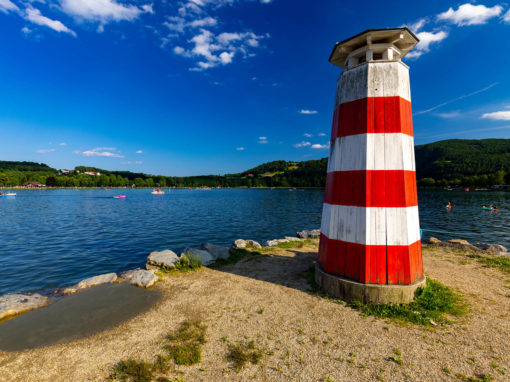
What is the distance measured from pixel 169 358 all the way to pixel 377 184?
726 centimetres

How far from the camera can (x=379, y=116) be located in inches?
282

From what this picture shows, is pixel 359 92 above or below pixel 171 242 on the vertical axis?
above

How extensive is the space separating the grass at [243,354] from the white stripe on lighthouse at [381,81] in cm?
784

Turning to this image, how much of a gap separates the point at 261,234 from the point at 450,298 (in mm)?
17385

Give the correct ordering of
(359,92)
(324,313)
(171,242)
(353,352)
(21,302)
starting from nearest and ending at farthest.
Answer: (353,352), (324,313), (359,92), (21,302), (171,242)

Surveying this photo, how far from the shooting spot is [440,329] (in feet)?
19.7

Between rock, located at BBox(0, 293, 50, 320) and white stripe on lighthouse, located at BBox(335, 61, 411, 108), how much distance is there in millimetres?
→ 13088

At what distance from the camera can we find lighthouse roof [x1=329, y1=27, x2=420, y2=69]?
720 centimetres

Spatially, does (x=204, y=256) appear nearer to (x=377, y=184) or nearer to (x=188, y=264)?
(x=188, y=264)

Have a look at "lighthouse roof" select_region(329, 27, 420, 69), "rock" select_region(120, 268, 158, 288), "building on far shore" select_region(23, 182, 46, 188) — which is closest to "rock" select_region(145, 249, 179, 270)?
"rock" select_region(120, 268, 158, 288)

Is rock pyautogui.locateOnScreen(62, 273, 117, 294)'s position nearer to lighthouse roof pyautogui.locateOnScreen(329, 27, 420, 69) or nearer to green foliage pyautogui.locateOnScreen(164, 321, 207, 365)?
green foliage pyautogui.locateOnScreen(164, 321, 207, 365)

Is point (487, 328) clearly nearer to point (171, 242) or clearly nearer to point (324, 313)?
point (324, 313)

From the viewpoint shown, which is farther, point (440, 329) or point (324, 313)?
point (324, 313)

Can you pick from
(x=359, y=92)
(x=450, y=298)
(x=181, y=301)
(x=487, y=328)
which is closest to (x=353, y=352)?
(x=487, y=328)
